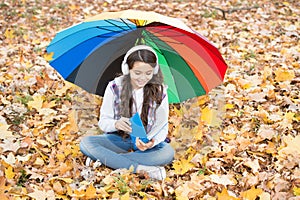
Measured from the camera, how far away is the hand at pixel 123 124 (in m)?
3.02

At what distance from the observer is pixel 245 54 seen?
535 cm

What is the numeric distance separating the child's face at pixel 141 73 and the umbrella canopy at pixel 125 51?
11.4 inches

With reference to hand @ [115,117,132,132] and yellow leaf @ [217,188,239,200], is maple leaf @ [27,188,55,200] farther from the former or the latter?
yellow leaf @ [217,188,239,200]

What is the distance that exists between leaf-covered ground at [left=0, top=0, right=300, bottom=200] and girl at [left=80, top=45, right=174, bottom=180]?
113 millimetres

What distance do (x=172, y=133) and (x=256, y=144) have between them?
75 cm

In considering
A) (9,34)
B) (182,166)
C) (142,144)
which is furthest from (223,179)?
(9,34)

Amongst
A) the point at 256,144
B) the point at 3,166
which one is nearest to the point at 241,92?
the point at 256,144

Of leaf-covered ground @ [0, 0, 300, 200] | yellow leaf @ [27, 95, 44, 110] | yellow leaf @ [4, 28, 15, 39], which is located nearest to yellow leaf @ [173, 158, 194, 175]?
leaf-covered ground @ [0, 0, 300, 200]

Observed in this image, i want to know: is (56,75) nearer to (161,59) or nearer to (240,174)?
(161,59)

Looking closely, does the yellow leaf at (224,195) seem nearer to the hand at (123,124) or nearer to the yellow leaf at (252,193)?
the yellow leaf at (252,193)

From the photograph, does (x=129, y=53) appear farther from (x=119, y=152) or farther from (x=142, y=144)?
(x=119, y=152)

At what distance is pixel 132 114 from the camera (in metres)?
3.24

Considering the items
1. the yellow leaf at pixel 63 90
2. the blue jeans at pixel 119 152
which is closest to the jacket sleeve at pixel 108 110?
the blue jeans at pixel 119 152

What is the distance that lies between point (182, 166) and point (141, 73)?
0.78 meters
